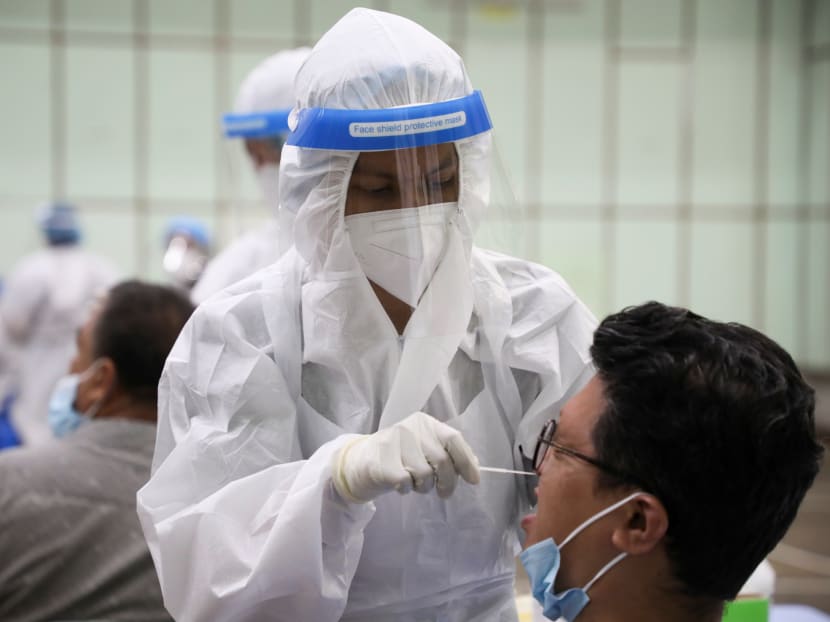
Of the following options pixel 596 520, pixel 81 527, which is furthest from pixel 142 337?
pixel 596 520

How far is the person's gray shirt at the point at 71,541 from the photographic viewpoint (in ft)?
6.60

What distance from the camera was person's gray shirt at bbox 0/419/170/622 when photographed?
6.60 feet

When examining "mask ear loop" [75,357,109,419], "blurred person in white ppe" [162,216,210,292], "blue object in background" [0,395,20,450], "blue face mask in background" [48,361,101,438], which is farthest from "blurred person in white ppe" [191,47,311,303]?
"blue object in background" [0,395,20,450]

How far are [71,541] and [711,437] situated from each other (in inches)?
51.7

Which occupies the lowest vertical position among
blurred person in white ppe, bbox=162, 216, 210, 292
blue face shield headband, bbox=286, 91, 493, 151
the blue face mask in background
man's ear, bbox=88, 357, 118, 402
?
the blue face mask in background

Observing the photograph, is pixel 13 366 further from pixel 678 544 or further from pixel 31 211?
pixel 678 544

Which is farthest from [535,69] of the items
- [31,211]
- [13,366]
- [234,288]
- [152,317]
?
[234,288]

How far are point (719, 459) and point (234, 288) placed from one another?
0.79 metres

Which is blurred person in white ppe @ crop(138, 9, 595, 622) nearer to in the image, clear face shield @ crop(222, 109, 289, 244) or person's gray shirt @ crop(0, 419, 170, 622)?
person's gray shirt @ crop(0, 419, 170, 622)

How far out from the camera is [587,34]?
29.2 ft

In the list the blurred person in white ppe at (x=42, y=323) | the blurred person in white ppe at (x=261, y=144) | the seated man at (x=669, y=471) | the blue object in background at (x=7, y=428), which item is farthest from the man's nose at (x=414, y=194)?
the blurred person in white ppe at (x=42, y=323)

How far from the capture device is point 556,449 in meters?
1.50

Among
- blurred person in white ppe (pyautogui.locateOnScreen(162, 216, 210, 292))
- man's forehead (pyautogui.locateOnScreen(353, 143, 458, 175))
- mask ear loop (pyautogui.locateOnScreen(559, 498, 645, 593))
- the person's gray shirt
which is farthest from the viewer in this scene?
blurred person in white ppe (pyautogui.locateOnScreen(162, 216, 210, 292))

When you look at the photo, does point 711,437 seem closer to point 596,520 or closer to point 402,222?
point 596,520
